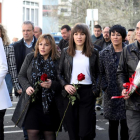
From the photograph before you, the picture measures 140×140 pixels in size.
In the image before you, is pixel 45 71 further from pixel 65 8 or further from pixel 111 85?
pixel 65 8

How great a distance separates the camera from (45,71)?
19.8 feet

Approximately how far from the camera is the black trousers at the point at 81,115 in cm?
581

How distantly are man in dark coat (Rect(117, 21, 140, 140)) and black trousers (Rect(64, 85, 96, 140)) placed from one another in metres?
0.69

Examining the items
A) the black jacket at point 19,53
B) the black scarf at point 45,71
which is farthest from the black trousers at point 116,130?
the black jacket at point 19,53

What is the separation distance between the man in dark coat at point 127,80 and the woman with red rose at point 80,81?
0.63 metres

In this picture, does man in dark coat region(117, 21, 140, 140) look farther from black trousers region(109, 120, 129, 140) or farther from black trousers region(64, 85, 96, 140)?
black trousers region(109, 120, 129, 140)

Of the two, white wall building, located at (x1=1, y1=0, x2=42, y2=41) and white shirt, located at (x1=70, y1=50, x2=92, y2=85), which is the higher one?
white wall building, located at (x1=1, y1=0, x2=42, y2=41)

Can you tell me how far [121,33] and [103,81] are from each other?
83 cm

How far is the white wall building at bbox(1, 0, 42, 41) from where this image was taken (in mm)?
28172

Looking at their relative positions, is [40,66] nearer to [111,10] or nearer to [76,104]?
[76,104]

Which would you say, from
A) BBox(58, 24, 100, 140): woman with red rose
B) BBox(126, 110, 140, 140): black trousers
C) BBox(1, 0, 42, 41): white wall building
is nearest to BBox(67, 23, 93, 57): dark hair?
BBox(58, 24, 100, 140): woman with red rose

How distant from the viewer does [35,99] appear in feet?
19.6

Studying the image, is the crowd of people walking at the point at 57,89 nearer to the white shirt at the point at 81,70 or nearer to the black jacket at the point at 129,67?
the white shirt at the point at 81,70

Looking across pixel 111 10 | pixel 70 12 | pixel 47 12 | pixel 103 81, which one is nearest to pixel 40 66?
pixel 103 81
